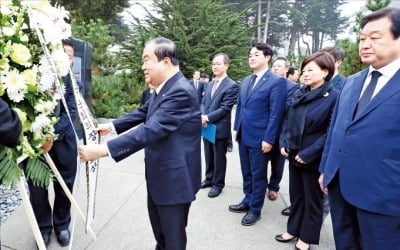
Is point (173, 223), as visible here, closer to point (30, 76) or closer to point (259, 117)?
point (30, 76)

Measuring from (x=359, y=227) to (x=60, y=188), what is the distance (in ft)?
7.72

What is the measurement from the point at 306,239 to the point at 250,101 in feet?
4.53

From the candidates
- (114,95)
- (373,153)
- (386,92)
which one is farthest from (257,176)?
(114,95)

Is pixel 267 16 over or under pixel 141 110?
over

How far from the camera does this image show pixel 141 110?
2.40 metres

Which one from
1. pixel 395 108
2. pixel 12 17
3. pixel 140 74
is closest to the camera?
pixel 12 17

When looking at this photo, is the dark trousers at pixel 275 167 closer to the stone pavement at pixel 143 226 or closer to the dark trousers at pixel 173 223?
the stone pavement at pixel 143 226

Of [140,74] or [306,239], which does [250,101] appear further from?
[140,74]

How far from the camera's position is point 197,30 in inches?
570

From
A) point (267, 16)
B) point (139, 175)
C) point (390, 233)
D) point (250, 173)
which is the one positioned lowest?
point (139, 175)

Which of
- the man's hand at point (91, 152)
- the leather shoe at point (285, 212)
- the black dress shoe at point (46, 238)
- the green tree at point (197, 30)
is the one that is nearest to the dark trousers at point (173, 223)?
the man's hand at point (91, 152)

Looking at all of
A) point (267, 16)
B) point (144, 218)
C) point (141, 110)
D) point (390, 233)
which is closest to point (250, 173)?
point (144, 218)

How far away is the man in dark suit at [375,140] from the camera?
1.57 m

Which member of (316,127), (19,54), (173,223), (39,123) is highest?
(19,54)
